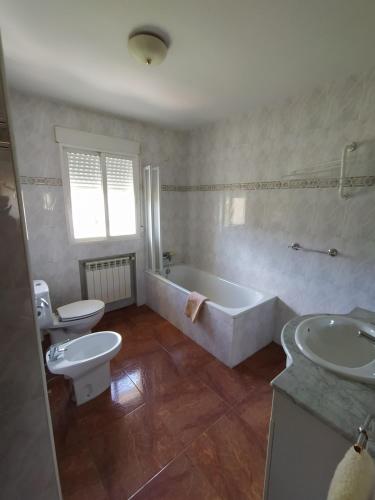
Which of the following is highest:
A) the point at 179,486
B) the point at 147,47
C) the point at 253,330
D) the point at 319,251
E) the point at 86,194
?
the point at 147,47

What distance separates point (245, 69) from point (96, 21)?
3.23 ft

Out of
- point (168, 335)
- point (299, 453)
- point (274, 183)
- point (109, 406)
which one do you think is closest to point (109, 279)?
point (168, 335)

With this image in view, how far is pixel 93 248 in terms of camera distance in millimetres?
2619

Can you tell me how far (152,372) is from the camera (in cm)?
196

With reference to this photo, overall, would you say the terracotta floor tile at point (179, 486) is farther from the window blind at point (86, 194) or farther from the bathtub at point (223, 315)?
the window blind at point (86, 194)

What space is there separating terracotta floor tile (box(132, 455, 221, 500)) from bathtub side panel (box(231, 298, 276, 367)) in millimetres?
905

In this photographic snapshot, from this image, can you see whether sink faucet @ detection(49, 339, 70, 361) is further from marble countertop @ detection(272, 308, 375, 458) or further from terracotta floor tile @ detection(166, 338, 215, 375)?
marble countertop @ detection(272, 308, 375, 458)

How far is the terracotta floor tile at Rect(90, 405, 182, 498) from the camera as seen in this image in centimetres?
120

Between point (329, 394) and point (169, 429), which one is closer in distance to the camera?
point (329, 394)

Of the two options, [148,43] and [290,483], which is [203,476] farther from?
[148,43]

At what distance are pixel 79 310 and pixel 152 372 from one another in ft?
3.02

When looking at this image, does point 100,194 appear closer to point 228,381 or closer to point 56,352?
point 56,352

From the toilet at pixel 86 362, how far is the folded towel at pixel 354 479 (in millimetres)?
1455

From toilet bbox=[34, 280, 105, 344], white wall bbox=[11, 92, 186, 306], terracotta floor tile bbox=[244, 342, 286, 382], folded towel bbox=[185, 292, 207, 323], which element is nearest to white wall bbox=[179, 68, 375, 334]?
terracotta floor tile bbox=[244, 342, 286, 382]
